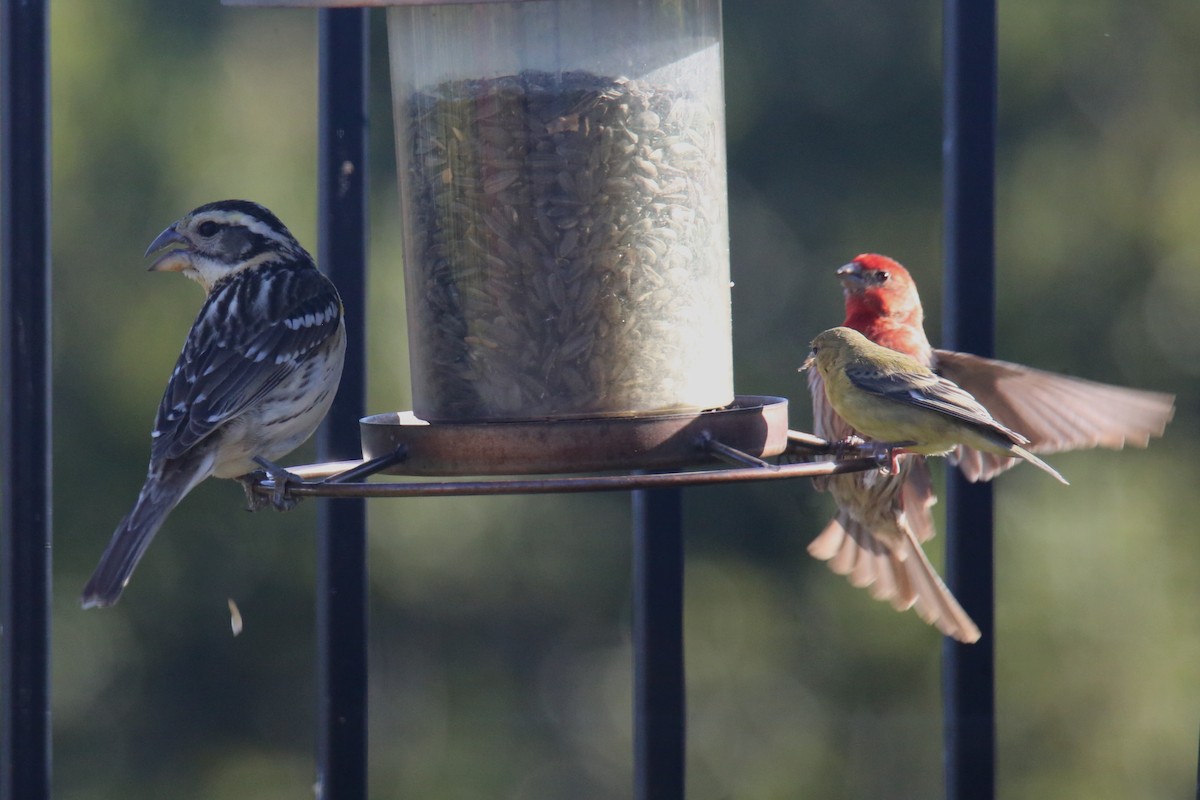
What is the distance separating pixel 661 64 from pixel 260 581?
7.06 m

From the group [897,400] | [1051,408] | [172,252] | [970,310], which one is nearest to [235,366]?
[172,252]

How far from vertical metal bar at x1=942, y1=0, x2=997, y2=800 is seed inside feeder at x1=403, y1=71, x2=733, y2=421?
0.71m

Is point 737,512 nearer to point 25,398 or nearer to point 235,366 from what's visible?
point 235,366

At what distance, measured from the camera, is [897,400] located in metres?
5.55

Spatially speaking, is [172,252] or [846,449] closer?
[846,449]

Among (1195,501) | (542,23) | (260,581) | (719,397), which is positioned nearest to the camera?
(542,23)

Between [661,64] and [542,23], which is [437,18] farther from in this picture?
[661,64]

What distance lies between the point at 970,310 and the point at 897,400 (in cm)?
122

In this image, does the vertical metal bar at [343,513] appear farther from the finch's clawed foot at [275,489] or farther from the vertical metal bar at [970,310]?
the vertical metal bar at [970,310]

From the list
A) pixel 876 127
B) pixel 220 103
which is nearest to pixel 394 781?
pixel 220 103

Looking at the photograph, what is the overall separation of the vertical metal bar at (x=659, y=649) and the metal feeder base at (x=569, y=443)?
22 cm

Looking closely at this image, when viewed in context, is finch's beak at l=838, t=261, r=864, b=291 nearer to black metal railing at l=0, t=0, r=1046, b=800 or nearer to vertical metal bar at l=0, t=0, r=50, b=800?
black metal railing at l=0, t=0, r=1046, b=800

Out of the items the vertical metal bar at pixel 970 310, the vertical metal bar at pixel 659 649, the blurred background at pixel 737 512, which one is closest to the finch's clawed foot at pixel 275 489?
the vertical metal bar at pixel 659 649

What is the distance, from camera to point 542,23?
4234 mm
